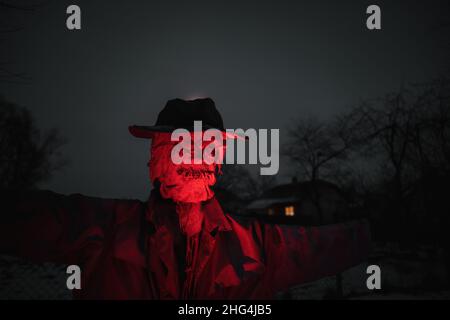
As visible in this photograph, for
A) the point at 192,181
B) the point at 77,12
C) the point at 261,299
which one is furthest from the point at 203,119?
the point at 77,12

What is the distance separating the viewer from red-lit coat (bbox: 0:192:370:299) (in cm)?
157

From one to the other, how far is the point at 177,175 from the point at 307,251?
147 centimetres

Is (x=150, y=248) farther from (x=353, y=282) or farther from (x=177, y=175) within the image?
(x=353, y=282)

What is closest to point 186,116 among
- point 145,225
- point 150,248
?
point 145,225

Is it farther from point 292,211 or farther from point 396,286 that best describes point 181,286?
point 292,211

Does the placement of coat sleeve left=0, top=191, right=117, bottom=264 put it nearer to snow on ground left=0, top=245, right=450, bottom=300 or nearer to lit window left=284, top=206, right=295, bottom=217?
snow on ground left=0, top=245, right=450, bottom=300

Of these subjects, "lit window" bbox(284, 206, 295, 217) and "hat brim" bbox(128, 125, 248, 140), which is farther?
"lit window" bbox(284, 206, 295, 217)

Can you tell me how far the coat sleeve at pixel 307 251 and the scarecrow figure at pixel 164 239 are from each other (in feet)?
0.03

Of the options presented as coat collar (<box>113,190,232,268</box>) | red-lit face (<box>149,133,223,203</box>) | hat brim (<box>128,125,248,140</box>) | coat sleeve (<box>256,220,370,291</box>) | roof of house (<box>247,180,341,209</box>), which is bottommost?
coat sleeve (<box>256,220,370,291</box>)

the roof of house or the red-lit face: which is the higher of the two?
the roof of house

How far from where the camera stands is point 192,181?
1.84 m

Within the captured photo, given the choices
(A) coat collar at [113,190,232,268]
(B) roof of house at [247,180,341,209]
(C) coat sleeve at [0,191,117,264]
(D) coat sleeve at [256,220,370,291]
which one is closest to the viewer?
(C) coat sleeve at [0,191,117,264]

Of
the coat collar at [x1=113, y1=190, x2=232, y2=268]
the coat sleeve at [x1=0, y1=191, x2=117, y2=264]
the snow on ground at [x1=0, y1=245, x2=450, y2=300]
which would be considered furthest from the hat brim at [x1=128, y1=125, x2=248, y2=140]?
the snow on ground at [x1=0, y1=245, x2=450, y2=300]

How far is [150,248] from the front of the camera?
5.90ft
